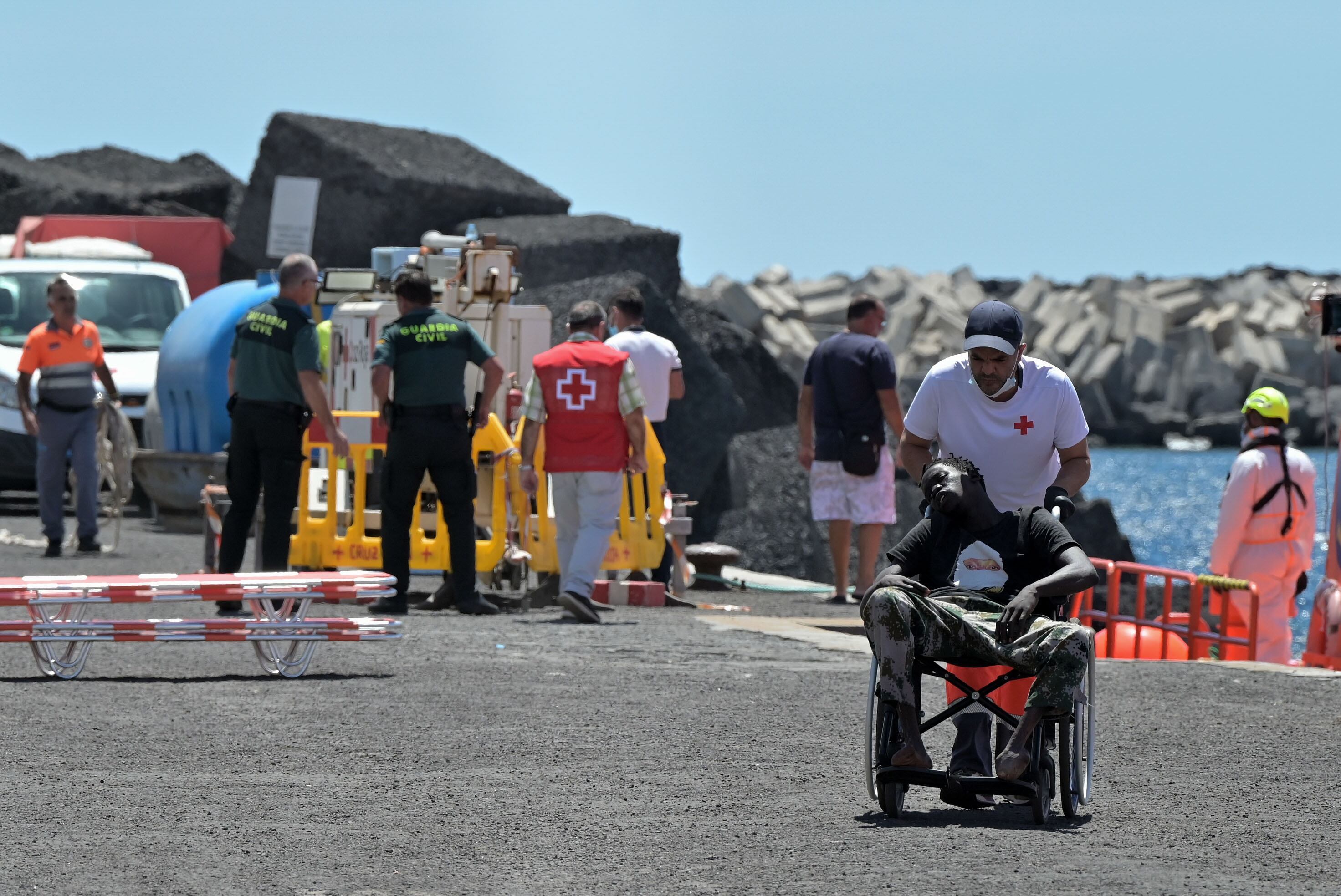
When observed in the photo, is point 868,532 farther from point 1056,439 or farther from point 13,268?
point 13,268

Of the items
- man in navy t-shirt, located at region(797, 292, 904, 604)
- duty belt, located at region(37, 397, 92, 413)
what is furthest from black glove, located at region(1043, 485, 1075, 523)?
duty belt, located at region(37, 397, 92, 413)

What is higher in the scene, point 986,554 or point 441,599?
point 986,554

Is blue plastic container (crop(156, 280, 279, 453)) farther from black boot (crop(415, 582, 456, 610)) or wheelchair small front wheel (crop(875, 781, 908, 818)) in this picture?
wheelchair small front wheel (crop(875, 781, 908, 818))

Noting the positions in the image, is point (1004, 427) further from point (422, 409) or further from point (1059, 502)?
point (422, 409)

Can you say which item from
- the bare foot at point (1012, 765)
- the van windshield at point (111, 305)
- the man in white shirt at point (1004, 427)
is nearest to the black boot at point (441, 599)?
the man in white shirt at point (1004, 427)

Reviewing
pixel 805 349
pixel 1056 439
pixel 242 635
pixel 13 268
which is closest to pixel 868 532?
pixel 242 635

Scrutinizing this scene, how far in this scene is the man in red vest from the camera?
12562mm

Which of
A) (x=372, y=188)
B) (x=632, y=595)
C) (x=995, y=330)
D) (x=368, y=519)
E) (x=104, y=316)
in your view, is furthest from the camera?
(x=372, y=188)

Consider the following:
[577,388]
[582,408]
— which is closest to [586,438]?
[582,408]

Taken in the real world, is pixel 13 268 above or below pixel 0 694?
above

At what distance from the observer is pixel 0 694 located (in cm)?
931

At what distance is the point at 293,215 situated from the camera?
29.5 meters

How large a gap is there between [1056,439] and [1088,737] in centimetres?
99

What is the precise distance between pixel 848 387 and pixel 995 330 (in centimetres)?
765
